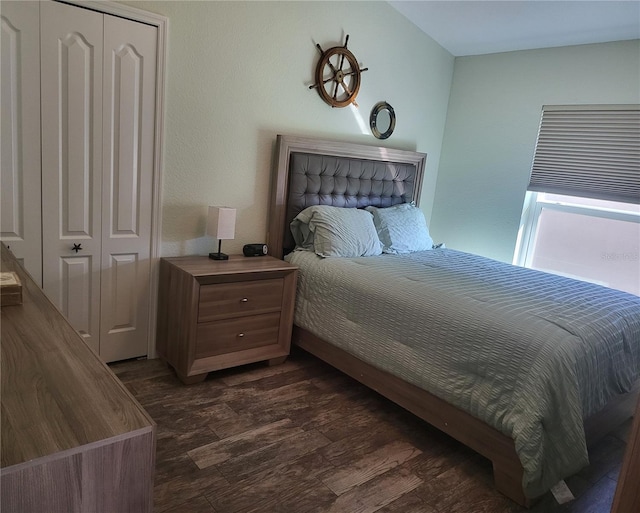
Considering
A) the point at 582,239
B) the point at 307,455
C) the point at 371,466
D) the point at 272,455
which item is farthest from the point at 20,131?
the point at 582,239

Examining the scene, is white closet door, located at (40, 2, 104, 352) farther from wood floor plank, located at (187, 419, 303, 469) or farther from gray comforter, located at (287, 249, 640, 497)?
gray comforter, located at (287, 249, 640, 497)

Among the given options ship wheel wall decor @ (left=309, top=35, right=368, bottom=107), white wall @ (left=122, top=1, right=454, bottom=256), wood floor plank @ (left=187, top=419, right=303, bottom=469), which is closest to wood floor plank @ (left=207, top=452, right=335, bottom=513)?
wood floor plank @ (left=187, top=419, right=303, bottom=469)

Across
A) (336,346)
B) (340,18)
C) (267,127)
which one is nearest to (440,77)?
(340,18)

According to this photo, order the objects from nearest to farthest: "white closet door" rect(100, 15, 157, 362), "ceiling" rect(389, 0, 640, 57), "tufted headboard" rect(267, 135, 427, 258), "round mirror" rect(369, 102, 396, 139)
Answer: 1. "white closet door" rect(100, 15, 157, 362)
2. "ceiling" rect(389, 0, 640, 57)
3. "tufted headboard" rect(267, 135, 427, 258)
4. "round mirror" rect(369, 102, 396, 139)

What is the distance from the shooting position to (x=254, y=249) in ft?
10.3

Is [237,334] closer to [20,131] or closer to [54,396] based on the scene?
[20,131]

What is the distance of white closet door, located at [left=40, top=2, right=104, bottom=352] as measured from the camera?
232 cm

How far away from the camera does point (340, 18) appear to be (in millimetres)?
3355

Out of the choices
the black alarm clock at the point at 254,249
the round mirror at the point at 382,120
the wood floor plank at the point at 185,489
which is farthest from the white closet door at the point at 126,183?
the round mirror at the point at 382,120

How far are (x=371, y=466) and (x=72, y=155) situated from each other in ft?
7.09

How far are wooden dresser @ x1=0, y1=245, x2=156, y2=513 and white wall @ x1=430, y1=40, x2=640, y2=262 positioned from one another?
3.67 meters

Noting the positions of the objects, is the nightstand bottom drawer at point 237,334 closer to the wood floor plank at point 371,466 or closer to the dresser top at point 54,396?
the wood floor plank at point 371,466

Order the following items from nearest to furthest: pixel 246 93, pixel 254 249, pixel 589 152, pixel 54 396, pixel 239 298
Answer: pixel 54 396, pixel 239 298, pixel 246 93, pixel 254 249, pixel 589 152

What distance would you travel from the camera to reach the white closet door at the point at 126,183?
8.28 ft
